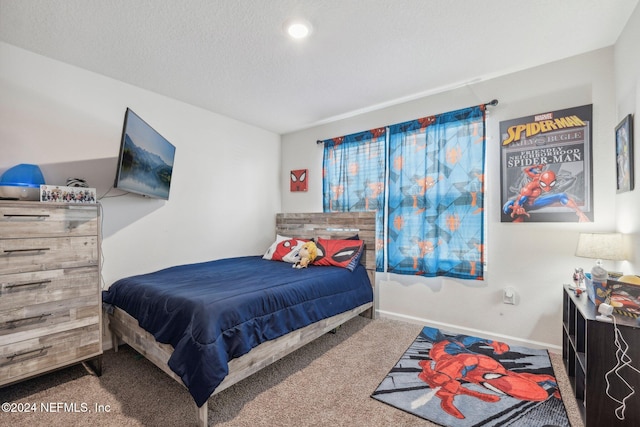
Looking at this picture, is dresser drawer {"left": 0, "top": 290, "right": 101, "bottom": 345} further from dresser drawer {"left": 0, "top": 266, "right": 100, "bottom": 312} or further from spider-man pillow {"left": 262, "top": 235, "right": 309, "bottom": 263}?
spider-man pillow {"left": 262, "top": 235, "right": 309, "bottom": 263}

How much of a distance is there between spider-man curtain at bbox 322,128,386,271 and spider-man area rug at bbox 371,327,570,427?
120cm

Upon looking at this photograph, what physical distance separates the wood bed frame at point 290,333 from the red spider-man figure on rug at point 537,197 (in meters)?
1.34

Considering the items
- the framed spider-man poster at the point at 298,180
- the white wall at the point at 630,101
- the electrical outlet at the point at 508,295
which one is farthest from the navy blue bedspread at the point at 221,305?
the white wall at the point at 630,101

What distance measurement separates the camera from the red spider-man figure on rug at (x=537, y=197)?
2.33m

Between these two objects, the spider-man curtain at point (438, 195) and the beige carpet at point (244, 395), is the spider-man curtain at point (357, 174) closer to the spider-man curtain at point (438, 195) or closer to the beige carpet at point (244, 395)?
the spider-man curtain at point (438, 195)

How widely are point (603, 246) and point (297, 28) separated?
2522mm

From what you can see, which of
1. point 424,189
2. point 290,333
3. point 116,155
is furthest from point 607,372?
point 116,155

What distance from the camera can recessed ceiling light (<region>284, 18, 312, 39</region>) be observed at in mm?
1857

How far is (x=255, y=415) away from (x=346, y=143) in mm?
2914

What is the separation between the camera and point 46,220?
188cm

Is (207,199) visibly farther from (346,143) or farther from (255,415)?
(255,415)

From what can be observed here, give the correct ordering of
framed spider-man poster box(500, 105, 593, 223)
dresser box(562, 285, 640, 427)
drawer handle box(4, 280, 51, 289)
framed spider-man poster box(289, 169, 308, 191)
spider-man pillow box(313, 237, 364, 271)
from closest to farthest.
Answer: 1. dresser box(562, 285, 640, 427)
2. drawer handle box(4, 280, 51, 289)
3. framed spider-man poster box(500, 105, 593, 223)
4. spider-man pillow box(313, 237, 364, 271)
5. framed spider-man poster box(289, 169, 308, 191)

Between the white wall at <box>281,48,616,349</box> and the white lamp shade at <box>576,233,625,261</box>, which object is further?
the white wall at <box>281,48,616,349</box>

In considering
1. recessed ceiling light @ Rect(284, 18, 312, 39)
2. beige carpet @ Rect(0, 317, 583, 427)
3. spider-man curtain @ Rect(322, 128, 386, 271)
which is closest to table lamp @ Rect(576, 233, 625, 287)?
beige carpet @ Rect(0, 317, 583, 427)
